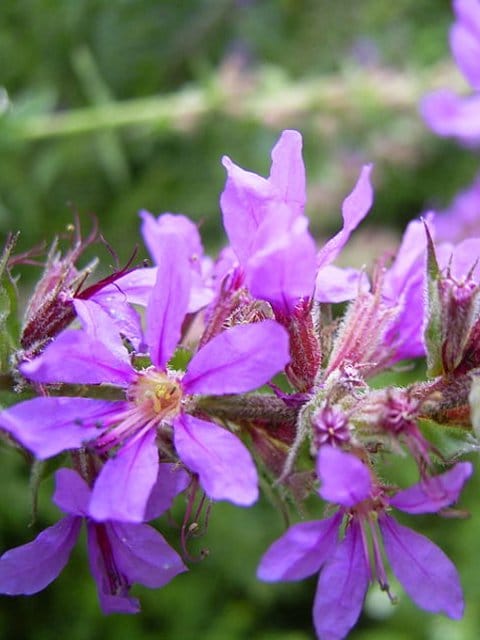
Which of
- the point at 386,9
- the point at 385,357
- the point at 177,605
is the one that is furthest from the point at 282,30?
the point at 385,357

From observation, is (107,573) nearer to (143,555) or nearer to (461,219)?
(143,555)

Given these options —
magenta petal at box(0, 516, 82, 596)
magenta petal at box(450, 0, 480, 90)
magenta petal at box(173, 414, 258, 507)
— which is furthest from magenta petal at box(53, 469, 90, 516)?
magenta petal at box(450, 0, 480, 90)

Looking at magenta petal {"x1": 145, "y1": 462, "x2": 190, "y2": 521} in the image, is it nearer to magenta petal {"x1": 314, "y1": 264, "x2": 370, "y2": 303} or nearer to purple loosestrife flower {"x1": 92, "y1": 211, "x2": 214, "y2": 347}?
purple loosestrife flower {"x1": 92, "y1": 211, "x2": 214, "y2": 347}

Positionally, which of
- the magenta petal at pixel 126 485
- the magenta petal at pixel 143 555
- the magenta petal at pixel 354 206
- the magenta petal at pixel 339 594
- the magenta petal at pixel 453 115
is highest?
the magenta petal at pixel 354 206

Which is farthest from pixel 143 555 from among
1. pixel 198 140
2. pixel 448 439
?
pixel 198 140

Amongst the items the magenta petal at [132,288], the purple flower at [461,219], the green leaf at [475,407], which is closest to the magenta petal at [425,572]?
the green leaf at [475,407]

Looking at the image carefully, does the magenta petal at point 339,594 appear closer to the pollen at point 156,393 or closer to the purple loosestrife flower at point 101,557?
the purple loosestrife flower at point 101,557
